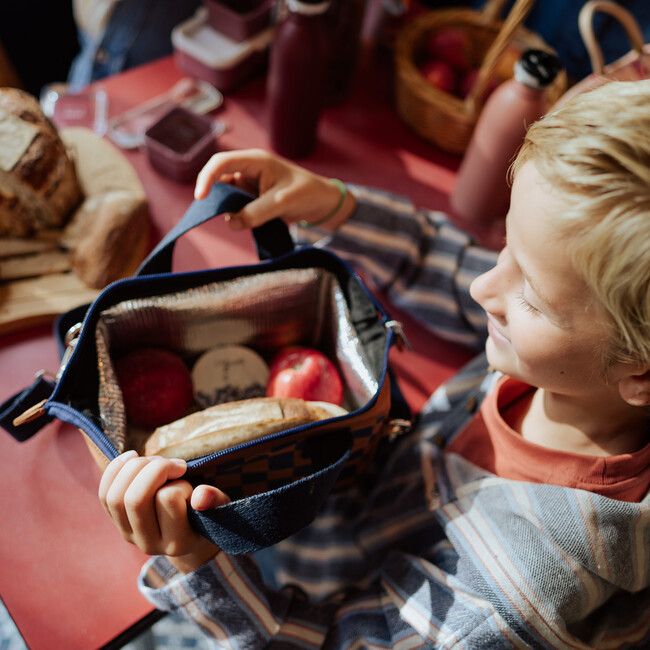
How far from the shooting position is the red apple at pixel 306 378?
64 centimetres

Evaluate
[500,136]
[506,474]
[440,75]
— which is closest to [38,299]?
[506,474]

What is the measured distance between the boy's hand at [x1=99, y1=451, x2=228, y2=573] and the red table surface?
0.34 ft

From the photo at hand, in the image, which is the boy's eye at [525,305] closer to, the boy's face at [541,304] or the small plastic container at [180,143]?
the boy's face at [541,304]

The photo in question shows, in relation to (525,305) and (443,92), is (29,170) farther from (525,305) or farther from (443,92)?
(443,92)

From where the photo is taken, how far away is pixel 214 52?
1.05m

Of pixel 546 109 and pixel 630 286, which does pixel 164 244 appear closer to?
pixel 630 286

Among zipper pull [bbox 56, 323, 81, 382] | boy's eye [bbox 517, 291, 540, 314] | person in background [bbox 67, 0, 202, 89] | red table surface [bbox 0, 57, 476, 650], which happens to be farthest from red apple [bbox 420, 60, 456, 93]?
zipper pull [bbox 56, 323, 81, 382]

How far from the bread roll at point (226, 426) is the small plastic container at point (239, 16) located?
789 millimetres

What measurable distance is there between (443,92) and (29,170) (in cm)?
75

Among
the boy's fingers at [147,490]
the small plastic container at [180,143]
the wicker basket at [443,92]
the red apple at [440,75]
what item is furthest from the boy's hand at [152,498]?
the red apple at [440,75]

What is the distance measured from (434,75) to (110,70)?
2.22 feet

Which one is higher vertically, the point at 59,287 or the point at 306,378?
the point at 59,287

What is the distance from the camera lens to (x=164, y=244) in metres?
0.61

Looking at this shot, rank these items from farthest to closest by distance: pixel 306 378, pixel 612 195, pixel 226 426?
1. pixel 306 378
2. pixel 226 426
3. pixel 612 195
